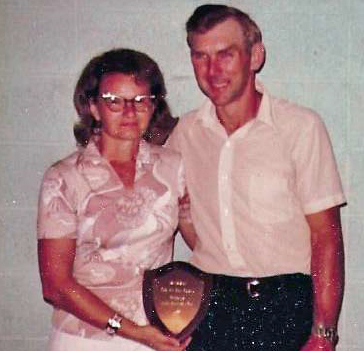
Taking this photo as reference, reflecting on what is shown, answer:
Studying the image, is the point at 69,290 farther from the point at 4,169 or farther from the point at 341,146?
the point at 341,146

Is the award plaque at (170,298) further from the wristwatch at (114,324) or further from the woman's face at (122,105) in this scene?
the woman's face at (122,105)

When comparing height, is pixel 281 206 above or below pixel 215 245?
above

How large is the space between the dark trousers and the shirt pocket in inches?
6.5

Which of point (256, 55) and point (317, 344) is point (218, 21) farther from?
point (317, 344)

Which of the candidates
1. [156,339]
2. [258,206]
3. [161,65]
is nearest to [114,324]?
[156,339]

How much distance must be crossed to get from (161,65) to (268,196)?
0.63m

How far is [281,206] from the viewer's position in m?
1.80

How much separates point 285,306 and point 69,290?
549 mm

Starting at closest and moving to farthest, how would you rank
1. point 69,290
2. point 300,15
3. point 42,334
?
point 69,290, point 300,15, point 42,334

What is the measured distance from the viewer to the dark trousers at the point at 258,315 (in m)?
1.75

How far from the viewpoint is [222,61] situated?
176 cm

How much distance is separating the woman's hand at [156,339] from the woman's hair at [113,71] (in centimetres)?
51

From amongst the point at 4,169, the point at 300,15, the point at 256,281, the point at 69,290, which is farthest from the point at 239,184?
the point at 4,169

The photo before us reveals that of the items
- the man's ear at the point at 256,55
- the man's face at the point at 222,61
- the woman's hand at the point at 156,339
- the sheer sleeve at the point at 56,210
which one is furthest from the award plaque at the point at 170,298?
the man's ear at the point at 256,55
